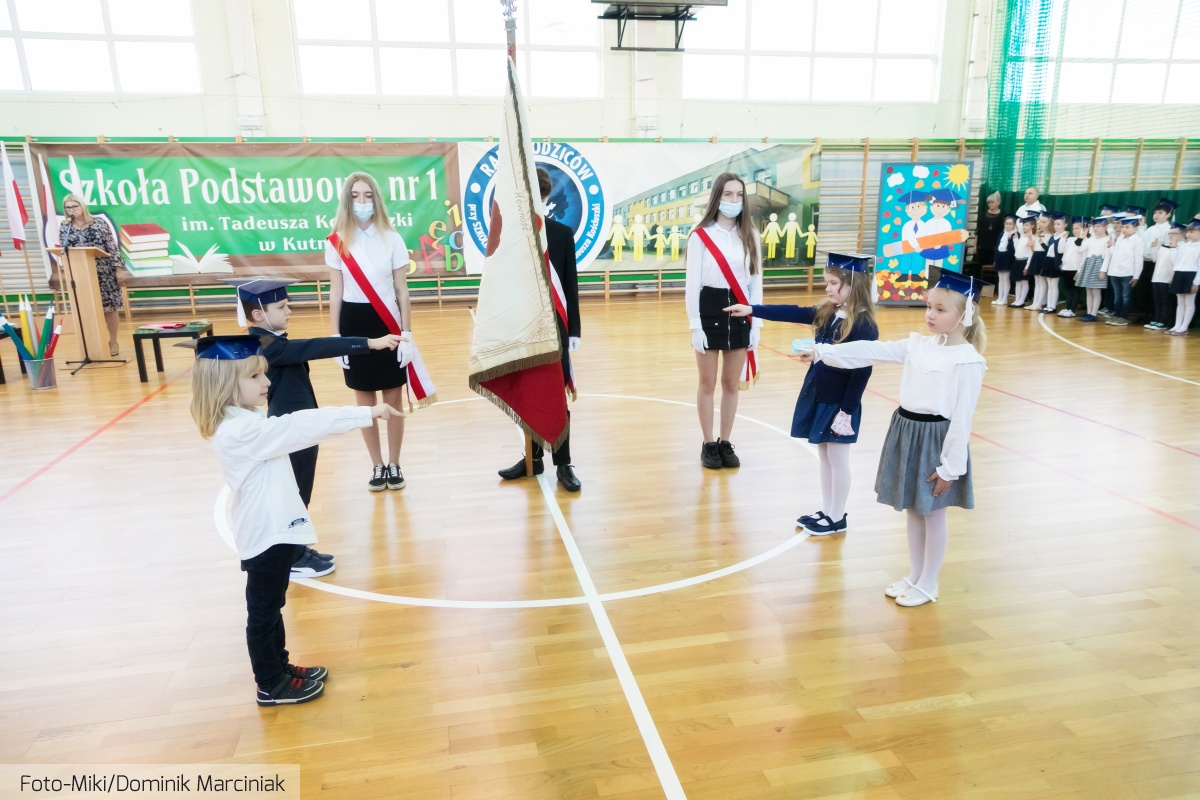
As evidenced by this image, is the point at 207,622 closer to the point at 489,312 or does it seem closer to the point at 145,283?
the point at 489,312

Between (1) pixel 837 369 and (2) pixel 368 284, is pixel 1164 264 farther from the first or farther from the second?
(2) pixel 368 284

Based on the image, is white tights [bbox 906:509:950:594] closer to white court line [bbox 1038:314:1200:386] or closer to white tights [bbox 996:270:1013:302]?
white court line [bbox 1038:314:1200:386]

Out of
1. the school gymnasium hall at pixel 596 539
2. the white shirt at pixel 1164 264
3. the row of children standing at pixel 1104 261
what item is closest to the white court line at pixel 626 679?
the school gymnasium hall at pixel 596 539

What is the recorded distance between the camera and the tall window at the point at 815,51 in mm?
11938

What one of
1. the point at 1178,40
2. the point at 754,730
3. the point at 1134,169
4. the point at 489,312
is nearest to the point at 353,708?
the point at 754,730

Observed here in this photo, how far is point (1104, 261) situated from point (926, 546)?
847cm

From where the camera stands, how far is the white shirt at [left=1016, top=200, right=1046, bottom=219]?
→ 10680 mm

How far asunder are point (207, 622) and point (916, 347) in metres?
2.76

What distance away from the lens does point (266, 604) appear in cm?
218

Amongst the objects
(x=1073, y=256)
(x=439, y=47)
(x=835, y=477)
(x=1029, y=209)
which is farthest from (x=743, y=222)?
(x=439, y=47)

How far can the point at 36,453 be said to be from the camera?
4648mm

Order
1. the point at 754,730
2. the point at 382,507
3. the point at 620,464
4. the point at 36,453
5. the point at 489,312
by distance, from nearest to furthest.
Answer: the point at 754,730
the point at 489,312
the point at 382,507
the point at 620,464
the point at 36,453

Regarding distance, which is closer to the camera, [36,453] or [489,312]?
[489,312]

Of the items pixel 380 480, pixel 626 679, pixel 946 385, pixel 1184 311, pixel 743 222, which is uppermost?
pixel 743 222
